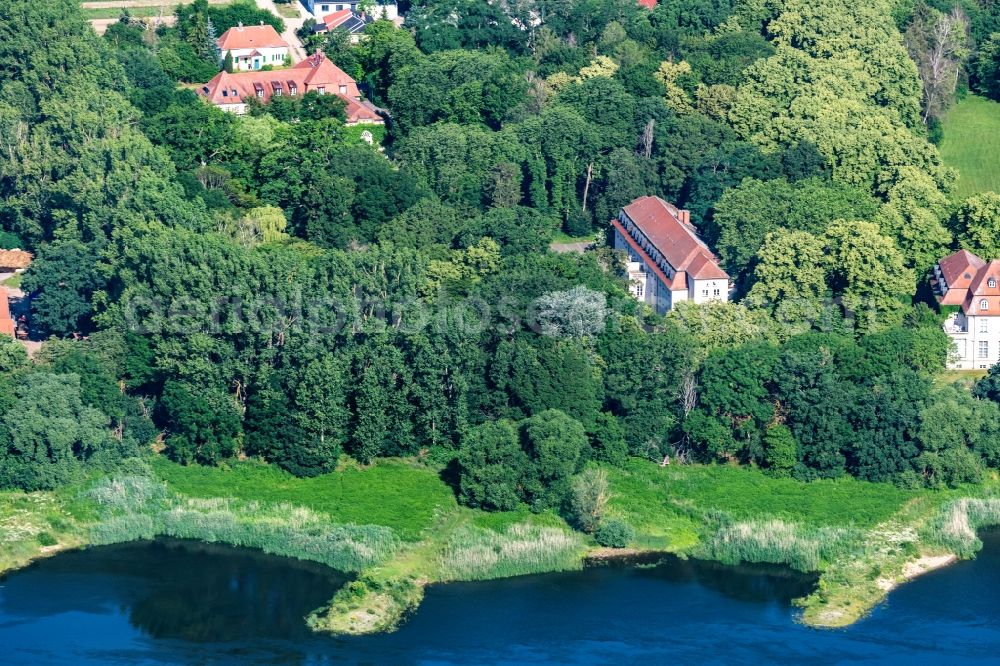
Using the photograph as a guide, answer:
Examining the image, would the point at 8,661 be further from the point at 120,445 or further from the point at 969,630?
the point at 969,630

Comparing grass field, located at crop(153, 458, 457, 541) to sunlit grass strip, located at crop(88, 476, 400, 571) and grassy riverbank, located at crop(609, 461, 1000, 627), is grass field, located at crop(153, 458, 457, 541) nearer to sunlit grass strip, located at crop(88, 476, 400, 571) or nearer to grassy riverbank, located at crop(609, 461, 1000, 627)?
sunlit grass strip, located at crop(88, 476, 400, 571)

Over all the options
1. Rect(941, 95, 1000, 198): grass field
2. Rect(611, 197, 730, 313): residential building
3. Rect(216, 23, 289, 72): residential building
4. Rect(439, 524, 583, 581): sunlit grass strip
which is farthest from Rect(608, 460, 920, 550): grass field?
Rect(216, 23, 289, 72): residential building

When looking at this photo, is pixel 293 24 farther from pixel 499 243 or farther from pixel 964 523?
pixel 964 523

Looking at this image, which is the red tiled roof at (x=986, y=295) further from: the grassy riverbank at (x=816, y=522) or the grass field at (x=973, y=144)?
the grass field at (x=973, y=144)

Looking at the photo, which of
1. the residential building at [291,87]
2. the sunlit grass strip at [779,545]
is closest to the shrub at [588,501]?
the sunlit grass strip at [779,545]

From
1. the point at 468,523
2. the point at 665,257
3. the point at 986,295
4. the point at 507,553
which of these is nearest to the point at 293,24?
the point at 665,257
